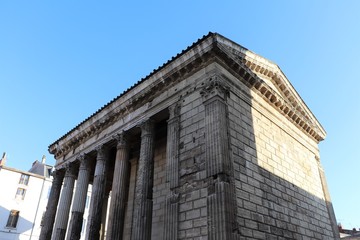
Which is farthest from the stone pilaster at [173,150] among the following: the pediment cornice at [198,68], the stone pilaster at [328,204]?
the stone pilaster at [328,204]

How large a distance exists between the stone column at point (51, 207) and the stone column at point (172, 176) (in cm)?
888

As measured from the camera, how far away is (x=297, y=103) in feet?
44.3

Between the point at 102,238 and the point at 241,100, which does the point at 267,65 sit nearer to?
the point at 241,100

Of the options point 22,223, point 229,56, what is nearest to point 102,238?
point 229,56

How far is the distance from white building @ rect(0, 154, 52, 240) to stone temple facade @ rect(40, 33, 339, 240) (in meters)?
15.8

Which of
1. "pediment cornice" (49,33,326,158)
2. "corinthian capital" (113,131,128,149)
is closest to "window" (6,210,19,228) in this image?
"pediment cornice" (49,33,326,158)

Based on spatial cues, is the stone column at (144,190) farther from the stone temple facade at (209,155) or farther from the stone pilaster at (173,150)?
the stone pilaster at (173,150)

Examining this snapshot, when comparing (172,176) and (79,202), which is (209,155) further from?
(79,202)

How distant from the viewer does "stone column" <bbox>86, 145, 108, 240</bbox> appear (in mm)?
11430

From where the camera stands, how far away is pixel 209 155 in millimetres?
8273

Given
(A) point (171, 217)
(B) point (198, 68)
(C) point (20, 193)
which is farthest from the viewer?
(C) point (20, 193)

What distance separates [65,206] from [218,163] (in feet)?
31.2

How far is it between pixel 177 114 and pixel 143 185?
271cm

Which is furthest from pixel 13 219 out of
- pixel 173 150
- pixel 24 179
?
pixel 173 150
